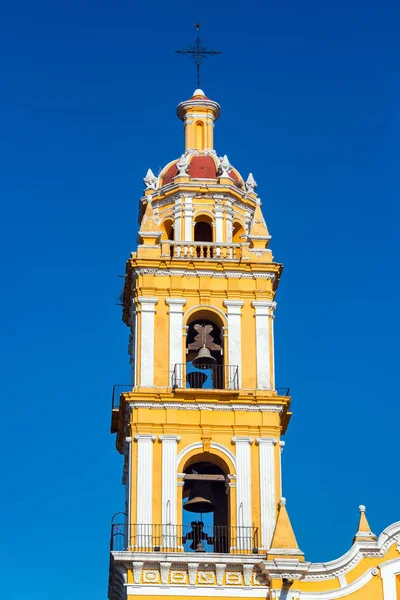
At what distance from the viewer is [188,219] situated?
126 ft

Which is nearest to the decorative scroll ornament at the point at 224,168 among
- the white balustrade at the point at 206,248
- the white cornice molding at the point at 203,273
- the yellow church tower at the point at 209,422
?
the yellow church tower at the point at 209,422

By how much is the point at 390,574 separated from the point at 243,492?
367cm

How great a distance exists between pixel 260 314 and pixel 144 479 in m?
5.03

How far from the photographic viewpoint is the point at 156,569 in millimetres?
32844

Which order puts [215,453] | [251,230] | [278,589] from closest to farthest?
[278,589] → [215,453] → [251,230]

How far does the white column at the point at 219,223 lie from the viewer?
3834cm

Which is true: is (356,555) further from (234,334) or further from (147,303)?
(147,303)

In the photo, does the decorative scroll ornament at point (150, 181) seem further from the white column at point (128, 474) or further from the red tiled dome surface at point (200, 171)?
the white column at point (128, 474)

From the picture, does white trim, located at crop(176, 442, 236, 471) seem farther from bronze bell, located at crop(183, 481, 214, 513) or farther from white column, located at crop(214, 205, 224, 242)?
white column, located at crop(214, 205, 224, 242)

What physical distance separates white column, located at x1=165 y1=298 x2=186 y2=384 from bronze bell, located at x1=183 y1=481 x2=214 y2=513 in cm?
260

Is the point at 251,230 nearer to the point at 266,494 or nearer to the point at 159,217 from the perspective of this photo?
the point at 159,217

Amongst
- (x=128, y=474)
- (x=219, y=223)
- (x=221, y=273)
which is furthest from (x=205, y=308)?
(x=128, y=474)

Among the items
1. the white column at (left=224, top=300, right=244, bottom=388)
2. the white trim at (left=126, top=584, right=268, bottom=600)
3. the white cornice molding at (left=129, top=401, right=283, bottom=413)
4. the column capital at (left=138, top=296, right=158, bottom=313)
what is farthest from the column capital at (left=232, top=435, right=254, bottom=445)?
the column capital at (left=138, top=296, right=158, bottom=313)

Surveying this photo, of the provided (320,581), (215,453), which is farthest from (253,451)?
(320,581)
